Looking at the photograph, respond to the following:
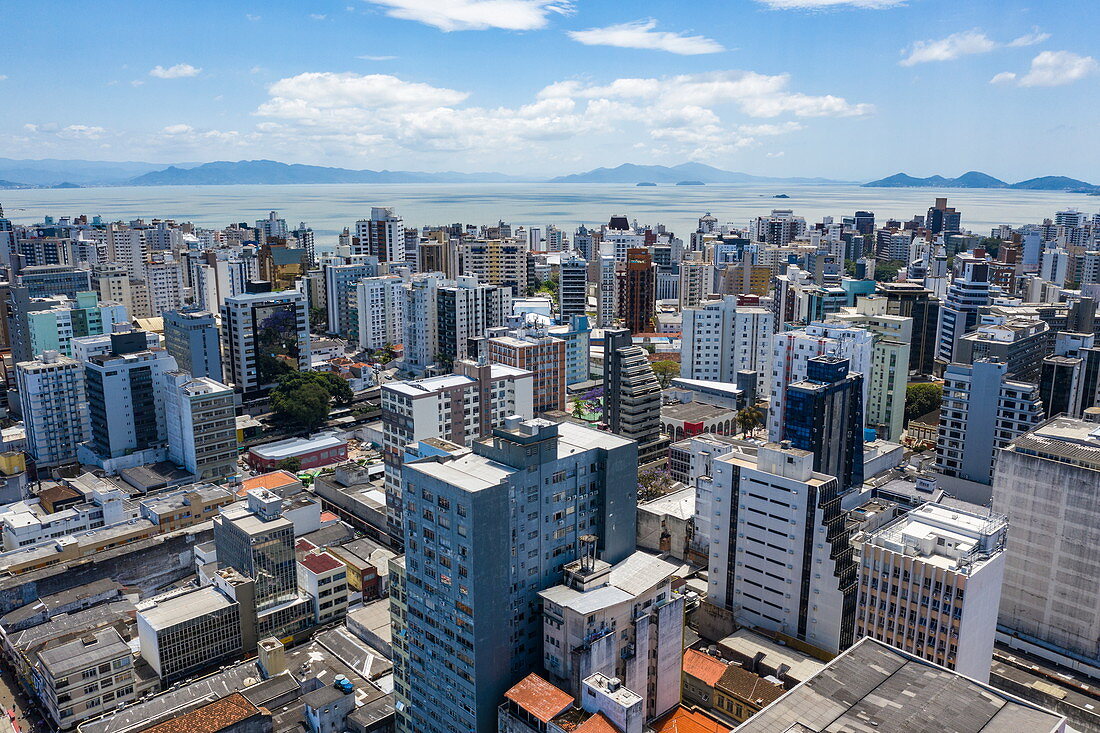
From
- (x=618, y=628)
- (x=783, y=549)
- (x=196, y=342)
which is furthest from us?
(x=196, y=342)

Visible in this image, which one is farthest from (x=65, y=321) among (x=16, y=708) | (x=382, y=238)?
(x=382, y=238)

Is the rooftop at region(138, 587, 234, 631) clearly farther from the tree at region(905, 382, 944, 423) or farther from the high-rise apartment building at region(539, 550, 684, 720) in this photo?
the tree at region(905, 382, 944, 423)

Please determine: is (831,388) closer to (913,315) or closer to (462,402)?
(462,402)

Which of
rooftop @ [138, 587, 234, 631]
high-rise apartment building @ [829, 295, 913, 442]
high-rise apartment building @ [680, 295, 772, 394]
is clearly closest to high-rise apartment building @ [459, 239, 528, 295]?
high-rise apartment building @ [680, 295, 772, 394]

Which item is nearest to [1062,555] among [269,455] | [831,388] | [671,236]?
[831,388]

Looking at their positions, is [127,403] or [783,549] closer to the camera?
[783,549]

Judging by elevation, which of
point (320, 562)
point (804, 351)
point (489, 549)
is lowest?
point (320, 562)

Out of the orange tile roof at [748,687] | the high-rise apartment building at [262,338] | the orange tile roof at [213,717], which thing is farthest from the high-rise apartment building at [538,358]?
the orange tile roof at [213,717]

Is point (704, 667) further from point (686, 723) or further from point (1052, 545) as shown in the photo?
point (1052, 545)
